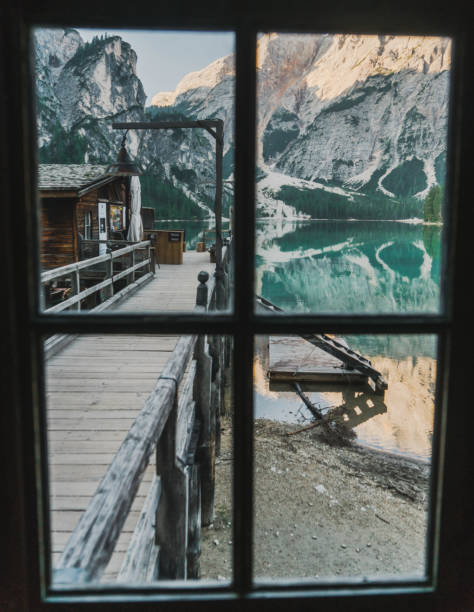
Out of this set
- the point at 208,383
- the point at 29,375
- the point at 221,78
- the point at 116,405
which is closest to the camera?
the point at 29,375

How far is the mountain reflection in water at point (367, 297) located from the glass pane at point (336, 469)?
86mm

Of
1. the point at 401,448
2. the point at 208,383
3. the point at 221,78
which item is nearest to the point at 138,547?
the point at 208,383

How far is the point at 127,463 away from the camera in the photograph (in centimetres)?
191

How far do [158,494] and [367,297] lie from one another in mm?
55867

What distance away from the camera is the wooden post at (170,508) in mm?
3100

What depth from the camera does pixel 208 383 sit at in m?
6.09

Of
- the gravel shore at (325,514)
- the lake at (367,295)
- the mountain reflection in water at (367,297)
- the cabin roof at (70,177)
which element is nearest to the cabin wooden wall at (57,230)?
the cabin roof at (70,177)

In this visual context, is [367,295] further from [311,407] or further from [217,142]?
[217,142]

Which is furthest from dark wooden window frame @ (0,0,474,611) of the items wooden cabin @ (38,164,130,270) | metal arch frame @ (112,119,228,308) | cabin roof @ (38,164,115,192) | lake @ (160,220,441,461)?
wooden cabin @ (38,164,130,270)

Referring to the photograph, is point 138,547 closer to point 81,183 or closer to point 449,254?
point 449,254

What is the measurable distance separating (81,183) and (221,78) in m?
196

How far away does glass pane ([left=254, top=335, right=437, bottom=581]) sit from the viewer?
24.4ft

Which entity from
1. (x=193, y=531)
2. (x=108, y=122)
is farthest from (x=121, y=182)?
(x=108, y=122)

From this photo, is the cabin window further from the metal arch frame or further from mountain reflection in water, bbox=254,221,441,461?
mountain reflection in water, bbox=254,221,441,461
